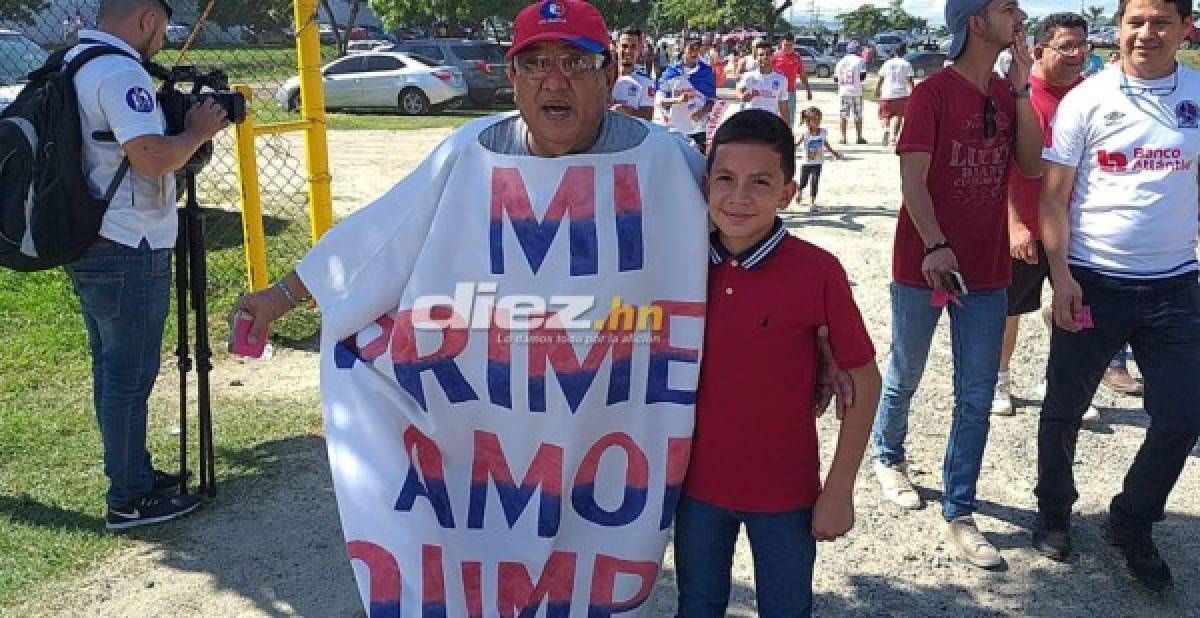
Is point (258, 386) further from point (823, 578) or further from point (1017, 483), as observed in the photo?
point (1017, 483)

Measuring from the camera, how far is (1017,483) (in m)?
4.17

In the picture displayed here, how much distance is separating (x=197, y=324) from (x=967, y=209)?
276cm

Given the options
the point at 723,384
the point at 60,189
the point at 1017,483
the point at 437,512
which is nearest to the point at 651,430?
the point at 723,384

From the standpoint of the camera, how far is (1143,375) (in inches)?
133

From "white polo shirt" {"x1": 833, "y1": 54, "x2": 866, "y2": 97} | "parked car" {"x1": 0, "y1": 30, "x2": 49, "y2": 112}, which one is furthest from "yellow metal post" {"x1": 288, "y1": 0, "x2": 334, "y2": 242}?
"white polo shirt" {"x1": 833, "y1": 54, "x2": 866, "y2": 97}

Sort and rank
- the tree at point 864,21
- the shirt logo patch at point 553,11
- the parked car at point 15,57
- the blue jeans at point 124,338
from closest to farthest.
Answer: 1. the shirt logo patch at point 553,11
2. the blue jeans at point 124,338
3. the parked car at point 15,57
4. the tree at point 864,21

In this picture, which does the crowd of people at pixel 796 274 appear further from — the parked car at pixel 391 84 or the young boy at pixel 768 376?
the parked car at pixel 391 84

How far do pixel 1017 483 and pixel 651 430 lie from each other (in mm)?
2372

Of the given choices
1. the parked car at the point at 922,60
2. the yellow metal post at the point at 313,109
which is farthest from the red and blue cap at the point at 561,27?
the parked car at the point at 922,60

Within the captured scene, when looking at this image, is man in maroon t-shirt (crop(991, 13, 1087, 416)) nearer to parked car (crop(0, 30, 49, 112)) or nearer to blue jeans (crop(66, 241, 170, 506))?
blue jeans (crop(66, 241, 170, 506))

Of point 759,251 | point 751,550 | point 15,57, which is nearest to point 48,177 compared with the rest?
point 759,251

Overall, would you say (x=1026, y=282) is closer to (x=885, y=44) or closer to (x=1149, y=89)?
(x=1149, y=89)

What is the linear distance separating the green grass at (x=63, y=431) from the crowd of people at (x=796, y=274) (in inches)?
10.1

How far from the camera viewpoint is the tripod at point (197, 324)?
12.3 ft
